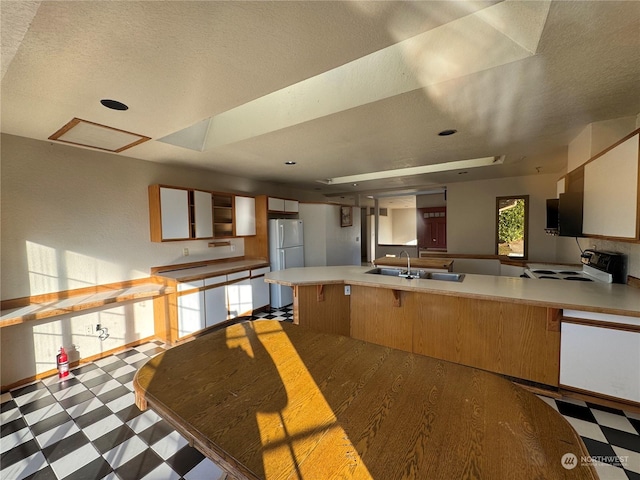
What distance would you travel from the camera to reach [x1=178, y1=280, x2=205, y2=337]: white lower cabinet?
131 inches

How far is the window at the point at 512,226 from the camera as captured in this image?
5.17 metres

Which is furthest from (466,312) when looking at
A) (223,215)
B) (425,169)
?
(223,215)

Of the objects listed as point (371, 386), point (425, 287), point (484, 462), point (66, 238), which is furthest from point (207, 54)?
point (66, 238)

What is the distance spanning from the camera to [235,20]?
3.98 ft

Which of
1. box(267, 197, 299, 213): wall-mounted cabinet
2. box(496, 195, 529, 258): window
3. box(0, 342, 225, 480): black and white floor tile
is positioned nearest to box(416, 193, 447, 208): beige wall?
box(496, 195, 529, 258): window

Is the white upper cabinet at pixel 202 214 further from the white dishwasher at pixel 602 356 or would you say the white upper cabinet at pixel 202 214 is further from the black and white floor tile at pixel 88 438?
the white dishwasher at pixel 602 356

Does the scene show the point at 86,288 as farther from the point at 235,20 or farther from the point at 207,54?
the point at 235,20

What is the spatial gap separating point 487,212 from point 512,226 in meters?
0.54

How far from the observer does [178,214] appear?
3580 millimetres

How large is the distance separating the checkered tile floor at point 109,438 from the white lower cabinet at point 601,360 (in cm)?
20

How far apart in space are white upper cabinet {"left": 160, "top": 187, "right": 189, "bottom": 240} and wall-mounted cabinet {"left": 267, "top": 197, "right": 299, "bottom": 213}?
4.89ft

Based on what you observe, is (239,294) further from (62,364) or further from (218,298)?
(62,364)

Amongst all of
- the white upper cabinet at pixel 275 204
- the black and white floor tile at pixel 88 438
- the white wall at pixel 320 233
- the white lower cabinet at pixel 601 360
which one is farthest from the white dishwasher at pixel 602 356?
the white upper cabinet at pixel 275 204

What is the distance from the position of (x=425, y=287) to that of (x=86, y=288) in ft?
12.0
